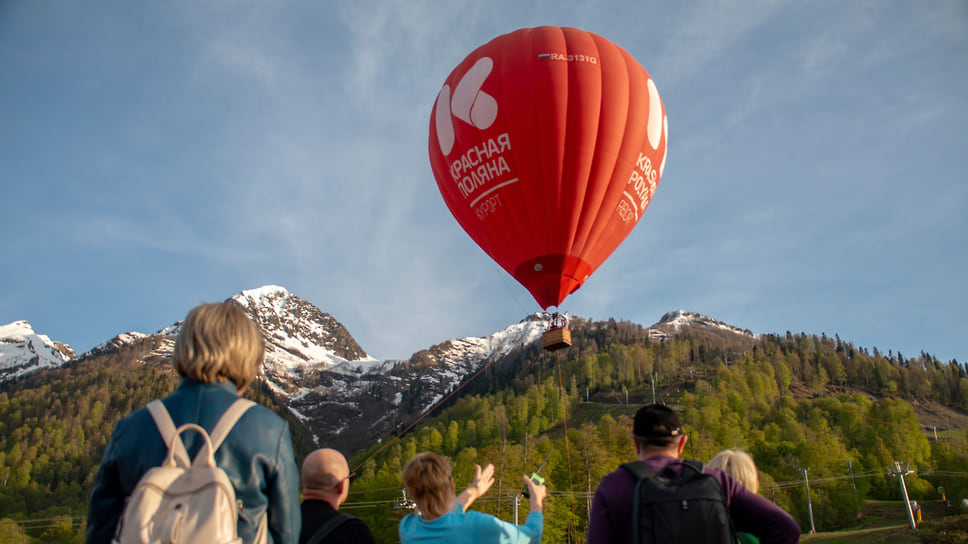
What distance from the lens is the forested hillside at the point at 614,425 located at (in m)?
55.1

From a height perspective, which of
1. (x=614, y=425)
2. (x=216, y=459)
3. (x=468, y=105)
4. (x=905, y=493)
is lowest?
(x=905, y=493)

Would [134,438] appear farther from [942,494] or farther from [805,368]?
[805,368]

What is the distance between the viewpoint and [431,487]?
128 inches

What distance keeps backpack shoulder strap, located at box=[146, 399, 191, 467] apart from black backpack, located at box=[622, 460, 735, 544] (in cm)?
195

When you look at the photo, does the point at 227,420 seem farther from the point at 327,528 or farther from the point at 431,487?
the point at 431,487

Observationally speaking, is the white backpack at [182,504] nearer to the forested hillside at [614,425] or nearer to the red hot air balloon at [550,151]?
the red hot air balloon at [550,151]

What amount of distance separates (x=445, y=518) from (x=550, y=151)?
12.0 meters

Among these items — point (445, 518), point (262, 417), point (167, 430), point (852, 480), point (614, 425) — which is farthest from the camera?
point (614, 425)

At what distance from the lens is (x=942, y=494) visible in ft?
200

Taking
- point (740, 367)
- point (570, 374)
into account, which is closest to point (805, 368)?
point (740, 367)

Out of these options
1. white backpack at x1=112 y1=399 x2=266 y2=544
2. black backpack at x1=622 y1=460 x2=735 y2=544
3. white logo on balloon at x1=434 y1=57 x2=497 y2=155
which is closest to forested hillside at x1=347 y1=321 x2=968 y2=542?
white logo on balloon at x1=434 y1=57 x2=497 y2=155

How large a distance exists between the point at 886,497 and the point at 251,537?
270ft

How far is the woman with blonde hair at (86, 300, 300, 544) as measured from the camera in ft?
7.11

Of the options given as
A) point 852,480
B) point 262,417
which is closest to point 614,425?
point 852,480
